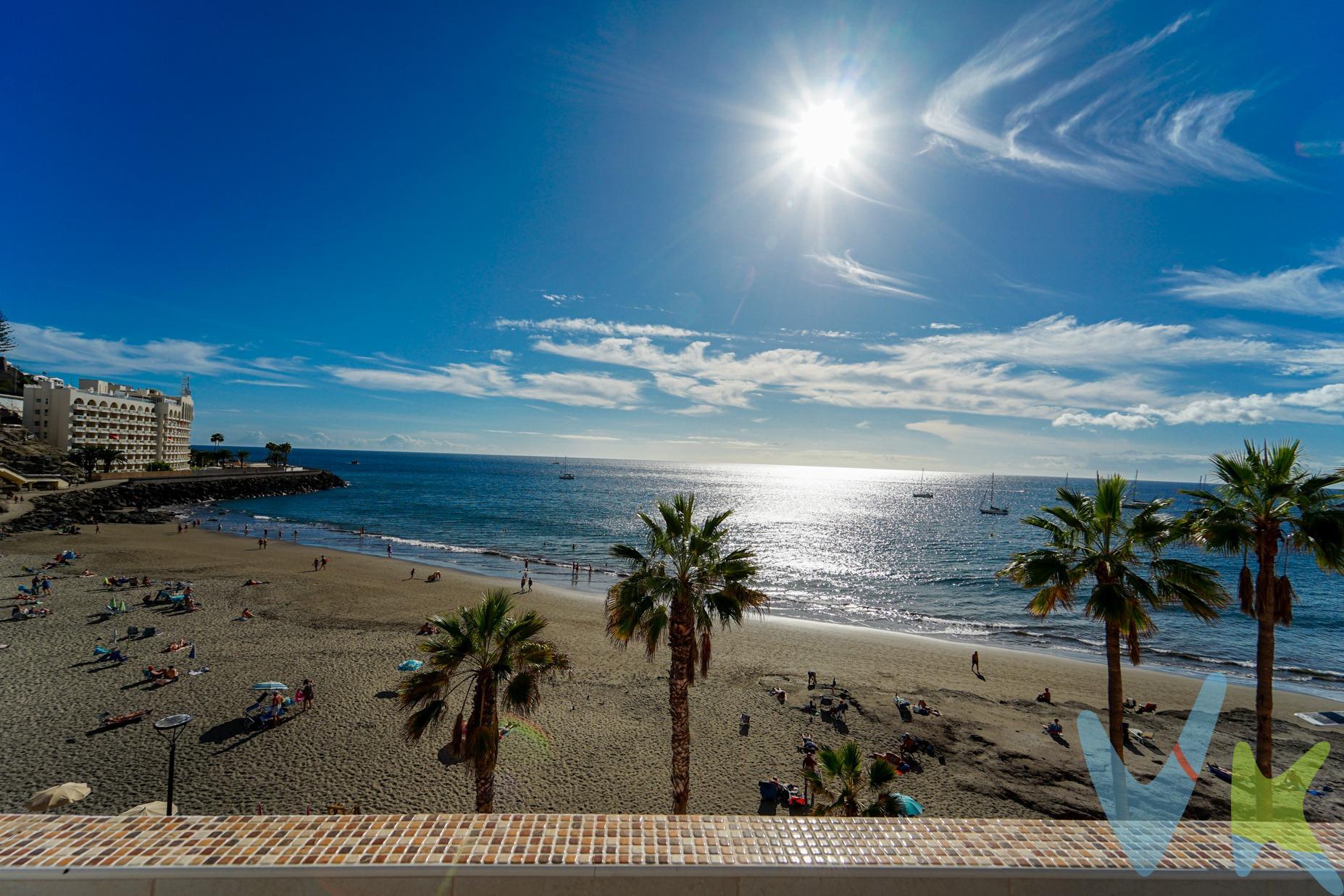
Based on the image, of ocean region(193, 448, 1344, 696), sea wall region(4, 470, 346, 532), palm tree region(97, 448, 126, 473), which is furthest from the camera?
palm tree region(97, 448, 126, 473)

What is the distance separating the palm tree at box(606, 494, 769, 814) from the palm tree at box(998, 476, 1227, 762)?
5198 mm

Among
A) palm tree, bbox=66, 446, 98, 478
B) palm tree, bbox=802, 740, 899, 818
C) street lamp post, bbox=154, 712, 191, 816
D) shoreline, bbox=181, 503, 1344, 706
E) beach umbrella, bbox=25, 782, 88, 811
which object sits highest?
palm tree, bbox=66, 446, 98, 478

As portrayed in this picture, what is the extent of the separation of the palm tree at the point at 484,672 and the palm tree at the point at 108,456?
11156cm

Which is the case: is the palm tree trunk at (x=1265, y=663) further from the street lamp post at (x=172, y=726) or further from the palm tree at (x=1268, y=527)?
the street lamp post at (x=172, y=726)

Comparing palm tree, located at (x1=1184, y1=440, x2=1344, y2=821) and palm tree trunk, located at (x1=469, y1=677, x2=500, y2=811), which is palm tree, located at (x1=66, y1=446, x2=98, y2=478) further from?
palm tree, located at (x1=1184, y1=440, x2=1344, y2=821)

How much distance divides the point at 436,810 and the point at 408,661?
32.0 feet

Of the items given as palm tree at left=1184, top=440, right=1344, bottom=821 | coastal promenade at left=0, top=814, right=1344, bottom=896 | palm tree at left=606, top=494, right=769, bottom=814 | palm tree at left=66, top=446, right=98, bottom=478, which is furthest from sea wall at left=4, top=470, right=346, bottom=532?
palm tree at left=1184, top=440, right=1344, bottom=821

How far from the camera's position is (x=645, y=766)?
1647 cm

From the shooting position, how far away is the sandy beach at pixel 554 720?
14844 mm

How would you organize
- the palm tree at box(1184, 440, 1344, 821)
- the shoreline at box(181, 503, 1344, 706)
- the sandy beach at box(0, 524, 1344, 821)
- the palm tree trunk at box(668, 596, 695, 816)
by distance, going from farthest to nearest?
the shoreline at box(181, 503, 1344, 706) < the sandy beach at box(0, 524, 1344, 821) < the palm tree trunk at box(668, 596, 695, 816) < the palm tree at box(1184, 440, 1344, 821)

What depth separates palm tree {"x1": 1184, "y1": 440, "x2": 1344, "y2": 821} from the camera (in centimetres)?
909

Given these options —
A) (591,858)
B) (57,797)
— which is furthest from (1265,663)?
(57,797)

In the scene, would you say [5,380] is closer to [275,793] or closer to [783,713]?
[275,793]

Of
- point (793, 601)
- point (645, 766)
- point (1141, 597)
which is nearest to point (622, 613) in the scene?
point (645, 766)
